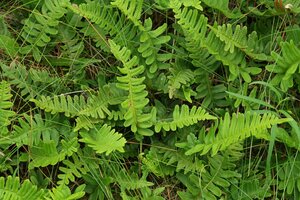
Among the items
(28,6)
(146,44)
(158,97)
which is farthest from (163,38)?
(28,6)

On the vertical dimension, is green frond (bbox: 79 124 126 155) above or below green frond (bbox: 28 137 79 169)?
above

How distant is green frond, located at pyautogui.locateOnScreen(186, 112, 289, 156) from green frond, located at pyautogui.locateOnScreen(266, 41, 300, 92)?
217 mm

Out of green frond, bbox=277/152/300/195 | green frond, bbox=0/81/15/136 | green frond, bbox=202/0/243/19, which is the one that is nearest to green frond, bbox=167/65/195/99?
green frond, bbox=202/0/243/19

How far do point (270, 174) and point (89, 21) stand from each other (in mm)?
1183

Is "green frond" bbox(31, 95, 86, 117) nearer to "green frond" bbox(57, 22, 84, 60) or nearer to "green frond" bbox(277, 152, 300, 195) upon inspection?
"green frond" bbox(57, 22, 84, 60)

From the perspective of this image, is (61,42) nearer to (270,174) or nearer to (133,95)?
(133,95)

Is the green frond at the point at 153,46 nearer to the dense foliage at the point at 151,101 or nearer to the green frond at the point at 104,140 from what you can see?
the dense foliage at the point at 151,101

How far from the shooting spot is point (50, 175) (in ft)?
9.01

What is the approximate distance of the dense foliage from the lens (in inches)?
105

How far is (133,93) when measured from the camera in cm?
266

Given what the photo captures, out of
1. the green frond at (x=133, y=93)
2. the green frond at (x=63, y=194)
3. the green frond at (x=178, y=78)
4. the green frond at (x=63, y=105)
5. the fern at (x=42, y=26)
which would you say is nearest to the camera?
the green frond at (x=63, y=194)

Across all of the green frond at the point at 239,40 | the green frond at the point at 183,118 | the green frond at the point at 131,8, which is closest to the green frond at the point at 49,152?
the green frond at the point at 183,118

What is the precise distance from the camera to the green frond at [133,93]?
2.59 meters

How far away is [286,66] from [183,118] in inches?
22.6
